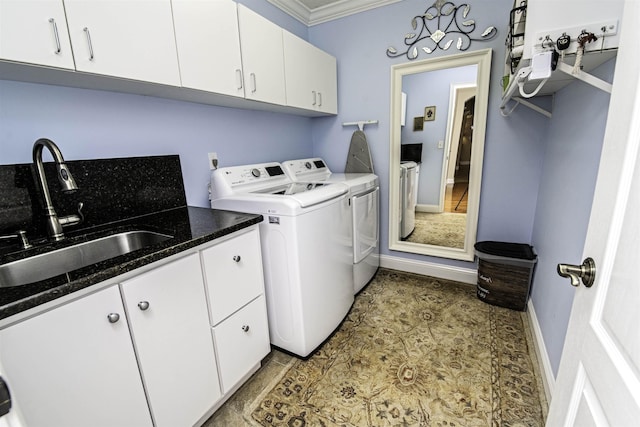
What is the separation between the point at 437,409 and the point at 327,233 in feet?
3.34

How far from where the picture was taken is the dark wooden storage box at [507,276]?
6.47ft

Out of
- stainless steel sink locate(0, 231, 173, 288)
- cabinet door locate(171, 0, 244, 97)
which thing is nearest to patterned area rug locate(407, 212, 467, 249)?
cabinet door locate(171, 0, 244, 97)

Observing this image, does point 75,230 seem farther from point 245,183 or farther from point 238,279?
point 245,183

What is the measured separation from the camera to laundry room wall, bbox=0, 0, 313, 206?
3.72 ft

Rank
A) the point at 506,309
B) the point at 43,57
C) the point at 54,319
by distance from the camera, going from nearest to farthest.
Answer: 1. the point at 54,319
2. the point at 43,57
3. the point at 506,309

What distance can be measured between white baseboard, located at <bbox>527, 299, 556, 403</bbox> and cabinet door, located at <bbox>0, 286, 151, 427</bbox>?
5.59ft

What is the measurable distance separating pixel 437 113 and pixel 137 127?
2.22 meters

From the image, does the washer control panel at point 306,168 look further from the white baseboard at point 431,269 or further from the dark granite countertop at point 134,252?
the white baseboard at point 431,269

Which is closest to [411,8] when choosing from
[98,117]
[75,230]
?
[98,117]

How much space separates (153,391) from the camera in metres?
1.03

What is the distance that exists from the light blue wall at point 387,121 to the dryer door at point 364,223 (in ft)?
0.99

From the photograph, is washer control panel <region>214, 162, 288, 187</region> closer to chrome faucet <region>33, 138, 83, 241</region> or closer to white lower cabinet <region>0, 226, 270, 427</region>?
white lower cabinet <region>0, 226, 270, 427</region>

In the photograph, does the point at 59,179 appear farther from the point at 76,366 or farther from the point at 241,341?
the point at 241,341

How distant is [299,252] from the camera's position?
1495mm
